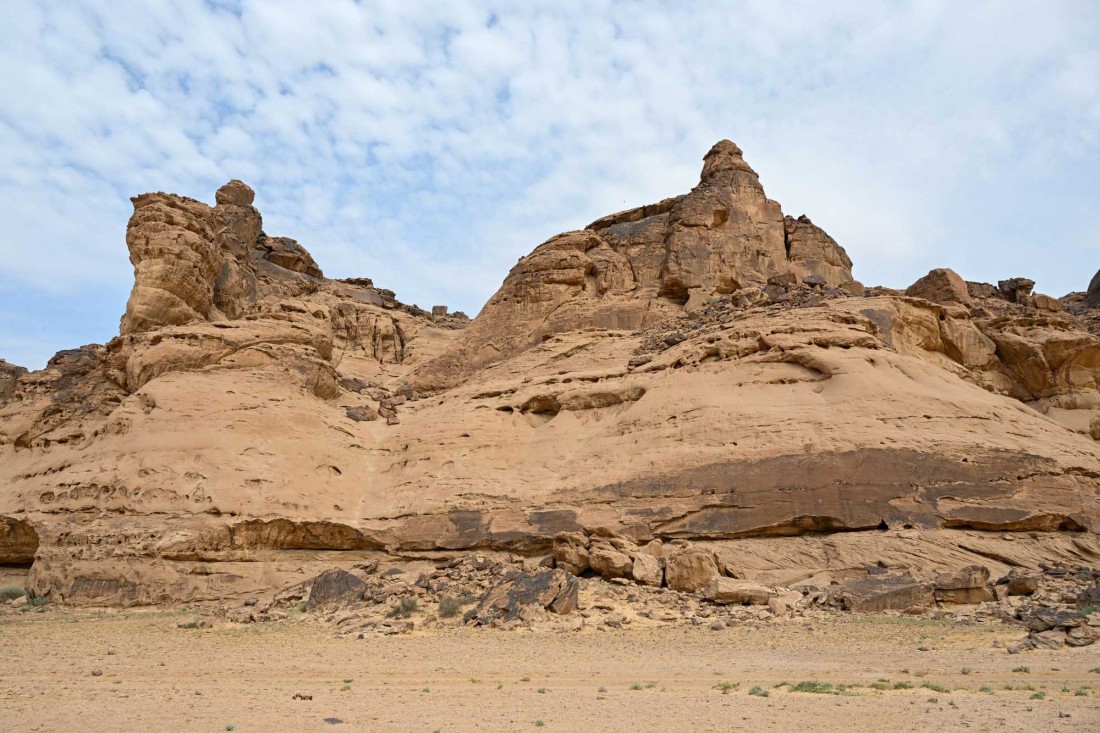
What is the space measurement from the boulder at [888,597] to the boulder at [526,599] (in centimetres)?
528

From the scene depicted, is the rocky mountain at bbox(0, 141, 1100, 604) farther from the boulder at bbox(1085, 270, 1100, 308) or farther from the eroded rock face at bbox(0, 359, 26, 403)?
the boulder at bbox(1085, 270, 1100, 308)

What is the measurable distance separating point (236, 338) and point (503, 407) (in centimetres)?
881

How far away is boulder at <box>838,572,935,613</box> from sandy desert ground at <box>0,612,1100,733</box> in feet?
2.07

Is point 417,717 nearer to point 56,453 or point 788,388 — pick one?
point 788,388

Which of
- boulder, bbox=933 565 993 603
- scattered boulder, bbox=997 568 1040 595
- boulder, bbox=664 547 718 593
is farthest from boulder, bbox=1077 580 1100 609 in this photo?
boulder, bbox=664 547 718 593

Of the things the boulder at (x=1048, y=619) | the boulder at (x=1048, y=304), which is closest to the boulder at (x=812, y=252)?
the boulder at (x=1048, y=304)

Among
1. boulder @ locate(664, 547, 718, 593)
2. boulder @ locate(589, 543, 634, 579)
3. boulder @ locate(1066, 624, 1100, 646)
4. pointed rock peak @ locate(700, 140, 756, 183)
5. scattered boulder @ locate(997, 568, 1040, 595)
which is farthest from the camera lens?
pointed rock peak @ locate(700, 140, 756, 183)

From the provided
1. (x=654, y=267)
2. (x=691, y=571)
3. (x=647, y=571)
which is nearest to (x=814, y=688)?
(x=691, y=571)

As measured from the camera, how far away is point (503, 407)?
25.2m

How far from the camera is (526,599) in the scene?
15.0 meters

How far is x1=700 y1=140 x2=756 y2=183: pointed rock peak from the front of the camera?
3528 centimetres

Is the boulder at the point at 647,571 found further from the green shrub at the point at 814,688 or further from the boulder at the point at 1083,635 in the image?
the green shrub at the point at 814,688

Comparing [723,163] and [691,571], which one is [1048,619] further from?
[723,163]

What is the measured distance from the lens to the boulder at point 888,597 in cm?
1459
